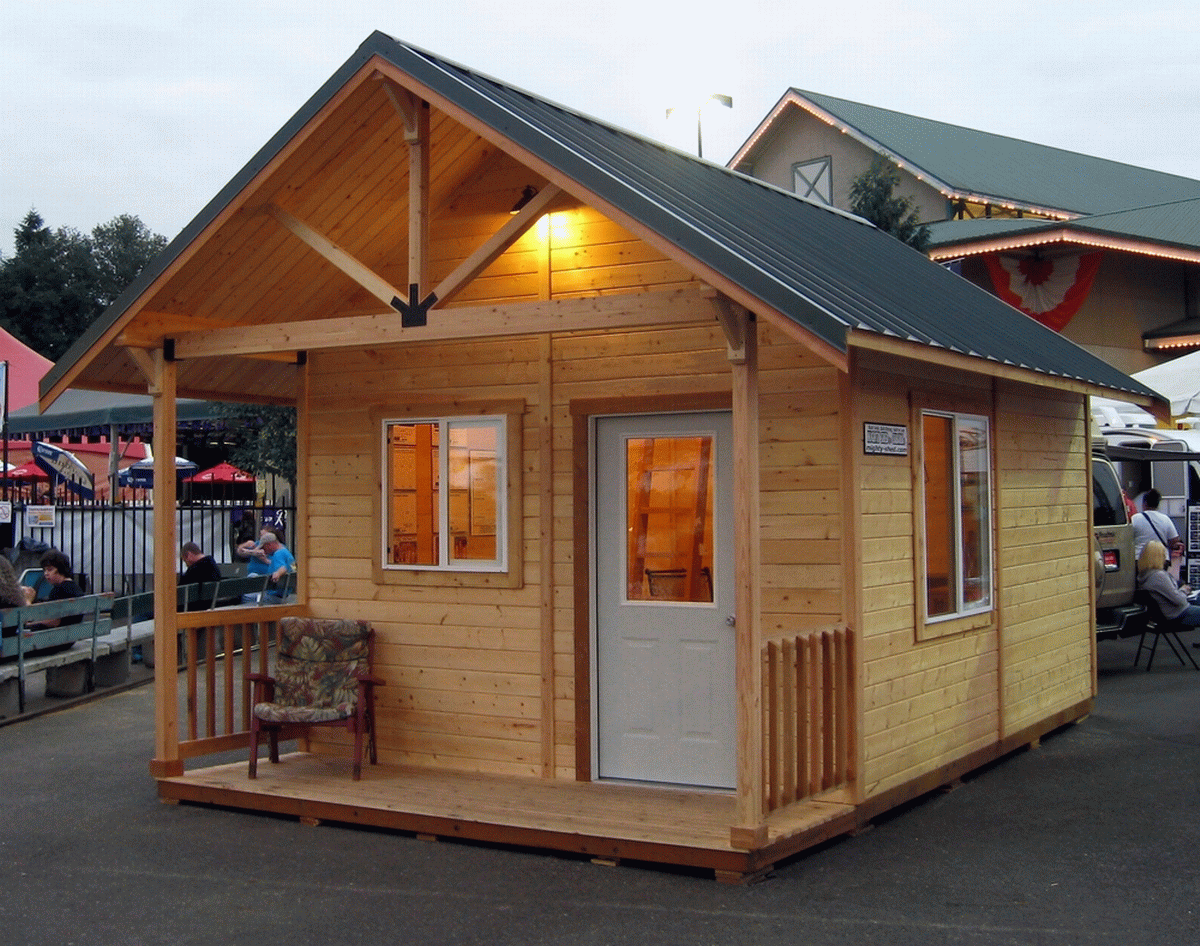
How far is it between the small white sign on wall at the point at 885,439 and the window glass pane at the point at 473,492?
240 centimetres

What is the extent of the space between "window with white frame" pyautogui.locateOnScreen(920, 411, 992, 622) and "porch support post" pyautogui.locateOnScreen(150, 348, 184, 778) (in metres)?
4.62

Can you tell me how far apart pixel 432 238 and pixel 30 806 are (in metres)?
4.41

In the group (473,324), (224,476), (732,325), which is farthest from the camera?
(224,476)

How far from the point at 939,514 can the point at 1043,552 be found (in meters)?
1.94

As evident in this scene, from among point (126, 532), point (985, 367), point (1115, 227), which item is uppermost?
point (1115, 227)

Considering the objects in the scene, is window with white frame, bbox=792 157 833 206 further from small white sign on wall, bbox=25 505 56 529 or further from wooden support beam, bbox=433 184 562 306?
wooden support beam, bbox=433 184 562 306

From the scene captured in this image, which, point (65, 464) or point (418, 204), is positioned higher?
point (418, 204)

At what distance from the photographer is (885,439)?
7.67 meters

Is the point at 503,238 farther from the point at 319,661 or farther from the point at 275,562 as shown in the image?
the point at 275,562

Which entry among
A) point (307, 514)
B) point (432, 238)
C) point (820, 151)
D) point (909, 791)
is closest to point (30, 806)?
point (307, 514)

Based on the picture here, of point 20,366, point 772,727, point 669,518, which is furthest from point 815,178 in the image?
point 772,727

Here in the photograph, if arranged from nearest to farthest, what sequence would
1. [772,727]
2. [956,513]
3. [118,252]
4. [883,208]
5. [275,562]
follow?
1. [772,727]
2. [956,513]
3. [275,562]
4. [883,208]
5. [118,252]

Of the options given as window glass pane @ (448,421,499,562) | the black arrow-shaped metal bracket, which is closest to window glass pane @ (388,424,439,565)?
window glass pane @ (448,421,499,562)

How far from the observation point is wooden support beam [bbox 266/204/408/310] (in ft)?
24.1
